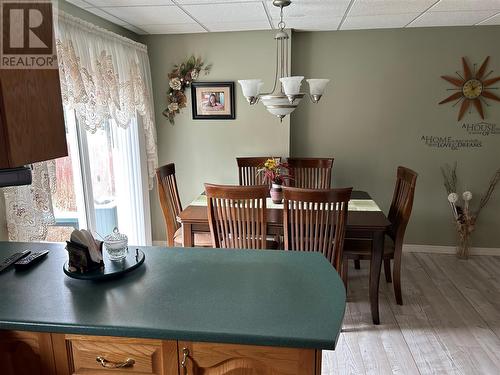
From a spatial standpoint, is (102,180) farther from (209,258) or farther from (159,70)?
(209,258)

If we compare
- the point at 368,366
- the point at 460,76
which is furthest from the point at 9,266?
the point at 460,76

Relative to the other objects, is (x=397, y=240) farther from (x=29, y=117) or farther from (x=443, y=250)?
(x=29, y=117)

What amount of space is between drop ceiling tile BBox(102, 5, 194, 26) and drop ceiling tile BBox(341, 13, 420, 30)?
141 centimetres

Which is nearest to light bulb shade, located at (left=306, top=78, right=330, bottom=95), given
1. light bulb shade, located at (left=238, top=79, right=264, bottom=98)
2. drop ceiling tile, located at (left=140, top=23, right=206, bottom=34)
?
light bulb shade, located at (left=238, top=79, right=264, bottom=98)

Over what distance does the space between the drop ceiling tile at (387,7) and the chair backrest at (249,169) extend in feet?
4.95

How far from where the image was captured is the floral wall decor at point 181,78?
372cm

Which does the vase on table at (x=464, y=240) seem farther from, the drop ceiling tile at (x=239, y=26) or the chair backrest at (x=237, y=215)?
the drop ceiling tile at (x=239, y=26)

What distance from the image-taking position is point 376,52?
3.66 meters

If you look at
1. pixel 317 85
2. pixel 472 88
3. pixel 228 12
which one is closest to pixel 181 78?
pixel 228 12

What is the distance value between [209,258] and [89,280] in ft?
1.59

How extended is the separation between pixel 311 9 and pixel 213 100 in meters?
1.34

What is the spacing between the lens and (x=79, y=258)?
4.78 ft

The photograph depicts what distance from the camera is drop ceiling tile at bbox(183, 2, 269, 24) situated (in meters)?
2.71

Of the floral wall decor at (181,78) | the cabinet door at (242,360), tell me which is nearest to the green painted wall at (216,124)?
the floral wall decor at (181,78)
